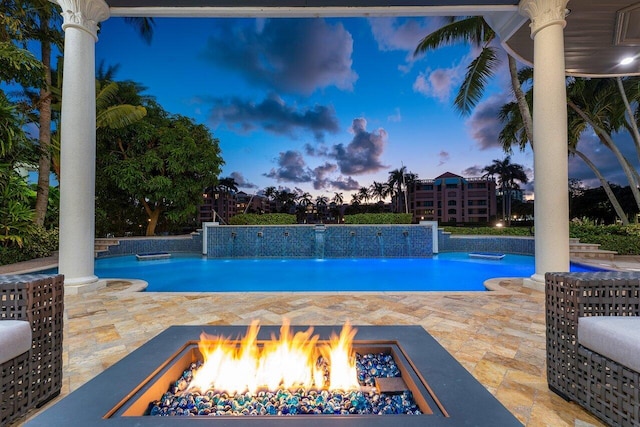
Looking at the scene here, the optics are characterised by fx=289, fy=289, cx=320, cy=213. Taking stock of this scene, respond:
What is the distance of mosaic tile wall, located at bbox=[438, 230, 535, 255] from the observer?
38.3ft

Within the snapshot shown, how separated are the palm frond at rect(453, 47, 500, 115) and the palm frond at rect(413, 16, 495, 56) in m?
0.43

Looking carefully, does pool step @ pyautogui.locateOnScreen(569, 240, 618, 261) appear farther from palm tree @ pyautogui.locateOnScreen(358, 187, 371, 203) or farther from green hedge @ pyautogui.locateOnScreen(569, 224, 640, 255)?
palm tree @ pyautogui.locateOnScreen(358, 187, 371, 203)

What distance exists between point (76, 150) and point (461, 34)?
11.0 m

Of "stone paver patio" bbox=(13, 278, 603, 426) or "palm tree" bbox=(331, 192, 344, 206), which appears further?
"palm tree" bbox=(331, 192, 344, 206)

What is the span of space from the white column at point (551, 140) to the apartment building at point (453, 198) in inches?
2542

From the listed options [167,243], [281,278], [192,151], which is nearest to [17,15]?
[192,151]

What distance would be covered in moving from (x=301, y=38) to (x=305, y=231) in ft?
48.3

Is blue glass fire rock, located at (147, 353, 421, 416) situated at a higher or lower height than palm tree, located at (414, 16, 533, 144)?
lower

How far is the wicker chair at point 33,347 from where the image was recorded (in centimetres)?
156

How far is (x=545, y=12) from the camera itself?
4750mm

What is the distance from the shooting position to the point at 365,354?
196 centimetres

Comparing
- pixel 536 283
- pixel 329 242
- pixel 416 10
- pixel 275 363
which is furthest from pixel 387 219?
pixel 275 363

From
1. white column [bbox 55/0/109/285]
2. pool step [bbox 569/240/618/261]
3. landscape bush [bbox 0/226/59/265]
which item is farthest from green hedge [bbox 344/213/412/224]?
landscape bush [bbox 0/226/59/265]

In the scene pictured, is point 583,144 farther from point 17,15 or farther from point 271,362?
point 17,15
